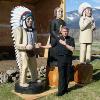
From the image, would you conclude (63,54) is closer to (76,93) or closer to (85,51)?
(76,93)

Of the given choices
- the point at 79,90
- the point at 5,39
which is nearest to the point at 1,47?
the point at 5,39

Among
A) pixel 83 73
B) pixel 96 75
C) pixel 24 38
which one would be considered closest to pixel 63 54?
pixel 24 38

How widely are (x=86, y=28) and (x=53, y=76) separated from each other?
1783 millimetres

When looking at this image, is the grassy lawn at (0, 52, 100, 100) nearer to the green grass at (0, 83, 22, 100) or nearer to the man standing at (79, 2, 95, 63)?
the green grass at (0, 83, 22, 100)

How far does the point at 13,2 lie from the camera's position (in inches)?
577

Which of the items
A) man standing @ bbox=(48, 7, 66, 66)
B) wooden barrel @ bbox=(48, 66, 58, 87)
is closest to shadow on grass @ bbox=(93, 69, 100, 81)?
wooden barrel @ bbox=(48, 66, 58, 87)

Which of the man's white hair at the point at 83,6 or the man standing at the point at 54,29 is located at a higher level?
the man's white hair at the point at 83,6

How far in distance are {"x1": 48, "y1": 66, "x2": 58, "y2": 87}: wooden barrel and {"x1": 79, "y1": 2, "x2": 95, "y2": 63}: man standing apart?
1.26 meters

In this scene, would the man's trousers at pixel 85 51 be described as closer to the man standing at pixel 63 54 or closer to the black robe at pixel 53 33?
the black robe at pixel 53 33

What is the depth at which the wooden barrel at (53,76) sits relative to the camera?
973 cm

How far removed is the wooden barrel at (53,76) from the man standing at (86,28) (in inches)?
49.5

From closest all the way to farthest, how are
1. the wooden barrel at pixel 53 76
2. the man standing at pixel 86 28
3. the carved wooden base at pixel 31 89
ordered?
1. the carved wooden base at pixel 31 89
2. the wooden barrel at pixel 53 76
3. the man standing at pixel 86 28

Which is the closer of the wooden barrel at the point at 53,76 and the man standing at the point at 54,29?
the man standing at the point at 54,29

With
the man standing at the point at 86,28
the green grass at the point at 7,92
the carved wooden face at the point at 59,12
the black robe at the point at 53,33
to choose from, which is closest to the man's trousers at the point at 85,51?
the man standing at the point at 86,28
